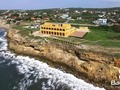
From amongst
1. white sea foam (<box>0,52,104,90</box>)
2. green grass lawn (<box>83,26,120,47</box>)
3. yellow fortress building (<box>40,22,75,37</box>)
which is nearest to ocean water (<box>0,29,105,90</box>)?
white sea foam (<box>0,52,104,90</box>)

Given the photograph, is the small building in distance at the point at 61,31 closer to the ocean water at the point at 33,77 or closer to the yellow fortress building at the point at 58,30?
the yellow fortress building at the point at 58,30

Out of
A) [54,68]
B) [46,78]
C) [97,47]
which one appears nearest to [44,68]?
[54,68]

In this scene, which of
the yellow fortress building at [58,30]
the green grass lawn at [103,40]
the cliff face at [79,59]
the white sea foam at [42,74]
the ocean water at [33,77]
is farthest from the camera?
the yellow fortress building at [58,30]

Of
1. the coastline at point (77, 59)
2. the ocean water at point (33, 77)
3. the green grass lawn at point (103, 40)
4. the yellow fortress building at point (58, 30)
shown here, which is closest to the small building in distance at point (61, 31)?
the yellow fortress building at point (58, 30)

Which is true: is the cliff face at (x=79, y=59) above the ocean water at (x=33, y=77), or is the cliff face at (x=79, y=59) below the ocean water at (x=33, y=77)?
above

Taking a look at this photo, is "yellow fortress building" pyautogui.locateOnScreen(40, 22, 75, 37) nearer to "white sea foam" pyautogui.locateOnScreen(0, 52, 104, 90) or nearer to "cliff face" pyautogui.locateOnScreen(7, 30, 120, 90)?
"cliff face" pyautogui.locateOnScreen(7, 30, 120, 90)

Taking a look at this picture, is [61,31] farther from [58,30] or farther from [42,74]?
[42,74]

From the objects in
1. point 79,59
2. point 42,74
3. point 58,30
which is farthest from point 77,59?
point 58,30
